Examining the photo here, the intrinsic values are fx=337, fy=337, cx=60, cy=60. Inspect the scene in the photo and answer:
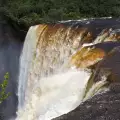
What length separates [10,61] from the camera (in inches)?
768

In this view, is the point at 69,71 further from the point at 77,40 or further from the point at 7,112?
the point at 7,112

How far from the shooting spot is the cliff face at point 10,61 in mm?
17234

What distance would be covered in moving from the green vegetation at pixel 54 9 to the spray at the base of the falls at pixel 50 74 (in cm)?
819

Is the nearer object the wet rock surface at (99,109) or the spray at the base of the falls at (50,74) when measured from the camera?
the wet rock surface at (99,109)

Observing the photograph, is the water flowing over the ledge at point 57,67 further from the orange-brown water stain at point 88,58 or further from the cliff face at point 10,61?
the cliff face at point 10,61

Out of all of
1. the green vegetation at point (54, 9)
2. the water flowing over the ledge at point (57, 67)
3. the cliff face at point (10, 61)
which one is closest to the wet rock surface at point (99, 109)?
the water flowing over the ledge at point (57, 67)

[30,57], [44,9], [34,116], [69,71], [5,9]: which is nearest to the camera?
[69,71]

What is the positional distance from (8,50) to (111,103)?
14.8 m

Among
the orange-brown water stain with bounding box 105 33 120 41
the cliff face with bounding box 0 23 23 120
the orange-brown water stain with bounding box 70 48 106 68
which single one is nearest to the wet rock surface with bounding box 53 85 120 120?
the orange-brown water stain with bounding box 70 48 106 68

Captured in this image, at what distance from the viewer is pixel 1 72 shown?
63.0ft

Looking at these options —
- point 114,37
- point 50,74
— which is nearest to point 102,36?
point 114,37

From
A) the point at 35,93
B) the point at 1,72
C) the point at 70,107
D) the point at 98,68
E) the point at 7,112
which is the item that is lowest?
the point at 7,112

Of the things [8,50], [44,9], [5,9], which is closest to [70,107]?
[8,50]

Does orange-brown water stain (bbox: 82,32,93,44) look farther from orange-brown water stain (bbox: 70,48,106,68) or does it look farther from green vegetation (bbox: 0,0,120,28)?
green vegetation (bbox: 0,0,120,28)
